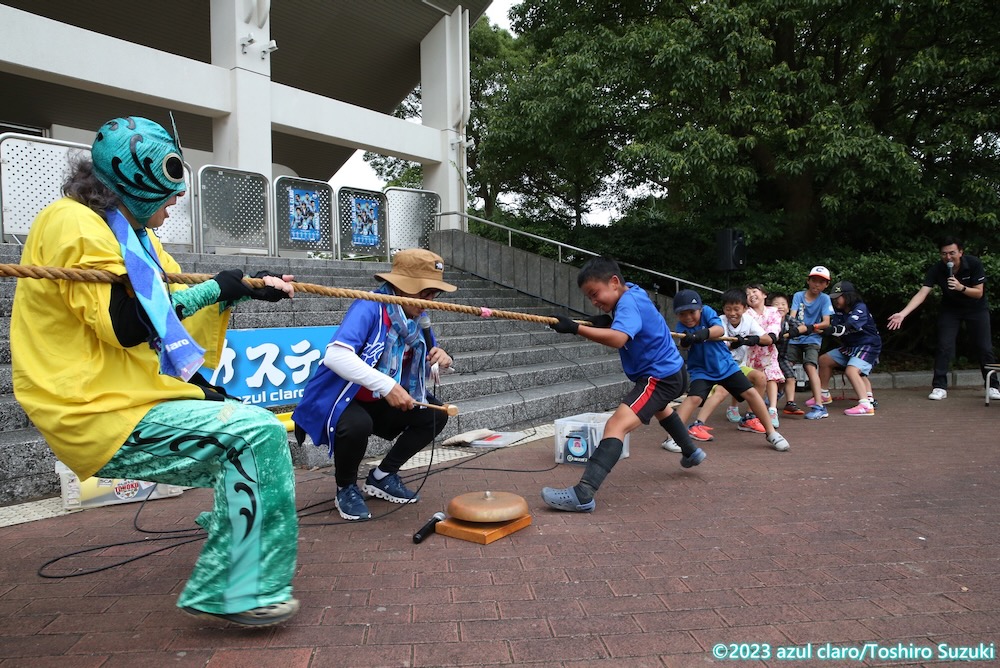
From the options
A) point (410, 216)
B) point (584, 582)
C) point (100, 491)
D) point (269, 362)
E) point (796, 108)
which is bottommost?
point (584, 582)

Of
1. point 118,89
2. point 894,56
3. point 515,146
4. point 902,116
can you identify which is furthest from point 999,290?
point 118,89

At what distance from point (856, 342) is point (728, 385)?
3.11 m

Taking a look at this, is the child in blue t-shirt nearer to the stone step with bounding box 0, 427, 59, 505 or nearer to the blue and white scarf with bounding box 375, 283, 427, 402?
the blue and white scarf with bounding box 375, 283, 427, 402

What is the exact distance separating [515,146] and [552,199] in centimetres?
736

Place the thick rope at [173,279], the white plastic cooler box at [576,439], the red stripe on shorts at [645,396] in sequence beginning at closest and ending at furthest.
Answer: the thick rope at [173,279] → the red stripe on shorts at [645,396] → the white plastic cooler box at [576,439]

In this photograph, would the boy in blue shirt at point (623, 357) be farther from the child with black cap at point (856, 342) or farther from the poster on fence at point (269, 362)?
the child with black cap at point (856, 342)

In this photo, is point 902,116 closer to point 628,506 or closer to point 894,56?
point 894,56

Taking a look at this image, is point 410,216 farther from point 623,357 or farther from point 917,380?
point 917,380

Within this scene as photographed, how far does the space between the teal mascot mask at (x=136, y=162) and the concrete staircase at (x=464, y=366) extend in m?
2.60

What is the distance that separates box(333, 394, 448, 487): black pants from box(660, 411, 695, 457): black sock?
6.09ft

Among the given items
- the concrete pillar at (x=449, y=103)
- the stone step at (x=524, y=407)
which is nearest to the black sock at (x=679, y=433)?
the stone step at (x=524, y=407)

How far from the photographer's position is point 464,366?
764 cm

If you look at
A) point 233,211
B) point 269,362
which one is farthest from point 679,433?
point 233,211

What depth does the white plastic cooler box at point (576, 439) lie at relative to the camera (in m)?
5.31
